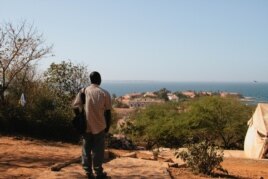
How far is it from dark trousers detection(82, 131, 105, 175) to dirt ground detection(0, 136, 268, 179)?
136cm

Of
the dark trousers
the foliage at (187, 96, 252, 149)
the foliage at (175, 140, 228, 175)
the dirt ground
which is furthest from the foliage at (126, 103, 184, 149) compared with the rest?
the dark trousers

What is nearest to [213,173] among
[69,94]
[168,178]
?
[168,178]

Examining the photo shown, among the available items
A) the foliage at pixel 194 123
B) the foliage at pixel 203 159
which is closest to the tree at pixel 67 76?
the foliage at pixel 194 123

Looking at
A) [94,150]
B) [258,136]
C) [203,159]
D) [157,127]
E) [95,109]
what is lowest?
[157,127]

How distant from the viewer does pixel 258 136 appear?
16891 millimetres

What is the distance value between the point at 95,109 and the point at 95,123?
8.8 inches

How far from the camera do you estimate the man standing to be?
702 centimetres

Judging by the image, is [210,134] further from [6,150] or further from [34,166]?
[34,166]

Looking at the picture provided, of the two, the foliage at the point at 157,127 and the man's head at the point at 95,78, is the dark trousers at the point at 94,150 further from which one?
the foliage at the point at 157,127

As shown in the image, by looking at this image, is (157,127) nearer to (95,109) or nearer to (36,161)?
(36,161)

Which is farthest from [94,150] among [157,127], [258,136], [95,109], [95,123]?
[157,127]

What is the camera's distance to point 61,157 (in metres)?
11.0

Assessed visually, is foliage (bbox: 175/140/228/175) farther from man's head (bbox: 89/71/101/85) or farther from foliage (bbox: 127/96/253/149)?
foliage (bbox: 127/96/253/149)

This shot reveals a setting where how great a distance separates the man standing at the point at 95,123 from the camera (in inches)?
276
